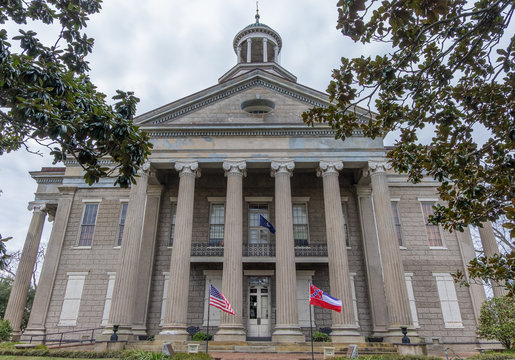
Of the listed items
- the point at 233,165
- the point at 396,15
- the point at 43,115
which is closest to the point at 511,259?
the point at 396,15

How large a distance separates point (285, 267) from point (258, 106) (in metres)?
10.1

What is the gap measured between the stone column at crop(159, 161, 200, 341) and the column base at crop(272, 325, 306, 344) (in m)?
3.93

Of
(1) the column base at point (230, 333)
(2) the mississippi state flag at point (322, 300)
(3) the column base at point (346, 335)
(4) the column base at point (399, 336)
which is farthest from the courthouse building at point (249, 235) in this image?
(2) the mississippi state flag at point (322, 300)

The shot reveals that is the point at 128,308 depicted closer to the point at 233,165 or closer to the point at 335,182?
the point at 233,165

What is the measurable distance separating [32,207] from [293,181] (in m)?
16.8

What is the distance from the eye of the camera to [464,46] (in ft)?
21.0

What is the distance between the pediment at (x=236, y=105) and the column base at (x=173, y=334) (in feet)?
33.6

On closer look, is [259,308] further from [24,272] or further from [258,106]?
[24,272]

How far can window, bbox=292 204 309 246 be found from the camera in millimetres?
20859

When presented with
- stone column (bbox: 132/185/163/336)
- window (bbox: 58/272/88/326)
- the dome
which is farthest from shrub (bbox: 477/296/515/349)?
the dome

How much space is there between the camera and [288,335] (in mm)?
15391

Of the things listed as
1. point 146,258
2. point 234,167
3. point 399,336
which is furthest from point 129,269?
point 399,336

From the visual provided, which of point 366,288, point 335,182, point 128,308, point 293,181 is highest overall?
point 293,181

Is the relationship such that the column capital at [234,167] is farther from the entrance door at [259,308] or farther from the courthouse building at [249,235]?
the entrance door at [259,308]
